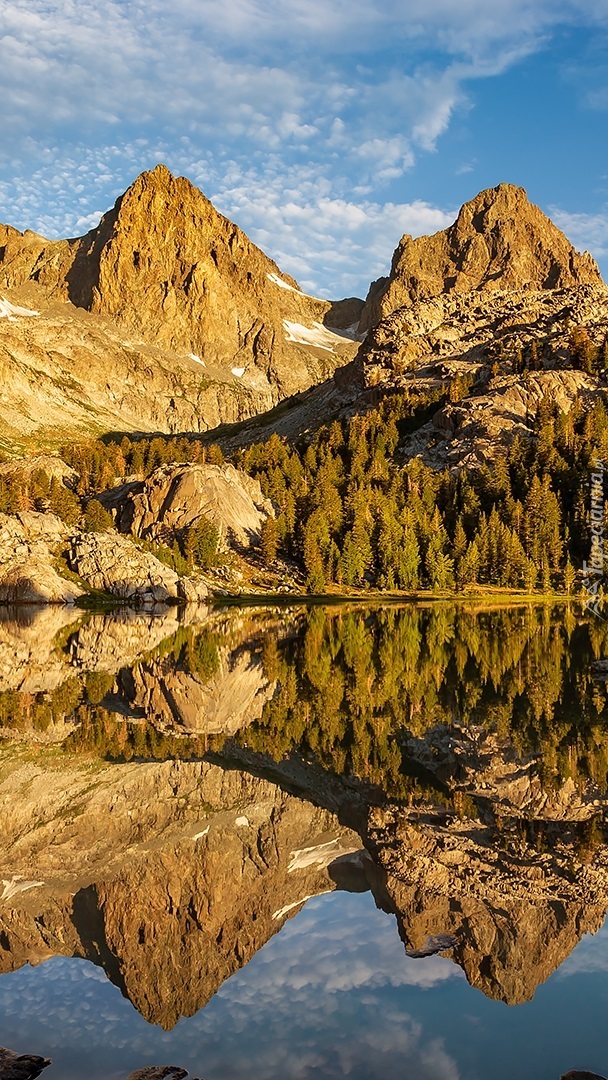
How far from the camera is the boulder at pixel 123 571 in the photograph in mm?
144250

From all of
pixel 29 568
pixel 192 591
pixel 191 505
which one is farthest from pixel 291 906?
pixel 191 505

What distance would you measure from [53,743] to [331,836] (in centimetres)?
1509

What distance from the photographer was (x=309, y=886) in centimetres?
1791

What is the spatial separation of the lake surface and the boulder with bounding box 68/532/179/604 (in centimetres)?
10562

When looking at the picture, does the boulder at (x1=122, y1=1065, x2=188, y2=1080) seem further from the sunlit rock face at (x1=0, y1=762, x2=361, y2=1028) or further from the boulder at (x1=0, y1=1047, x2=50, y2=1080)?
the sunlit rock face at (x1=0, y1=762, x2=361, y2=1028)

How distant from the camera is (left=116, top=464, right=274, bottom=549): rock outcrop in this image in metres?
164

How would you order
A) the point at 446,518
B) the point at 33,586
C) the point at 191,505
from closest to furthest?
the point at 33,586 → the point at 191,505 → the point at 446,518

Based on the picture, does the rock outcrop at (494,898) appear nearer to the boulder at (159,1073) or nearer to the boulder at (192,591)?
the boulder at (159,1073)

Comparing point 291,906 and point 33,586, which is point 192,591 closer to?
point 33,586

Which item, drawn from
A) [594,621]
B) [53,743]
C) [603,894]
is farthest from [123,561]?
[603,894]

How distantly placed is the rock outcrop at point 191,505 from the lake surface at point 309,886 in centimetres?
12585

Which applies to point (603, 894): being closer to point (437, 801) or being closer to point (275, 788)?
point (437, 801)

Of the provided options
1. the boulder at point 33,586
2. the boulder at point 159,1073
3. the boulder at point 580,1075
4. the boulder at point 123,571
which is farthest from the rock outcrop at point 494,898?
the boulder at point 33,586

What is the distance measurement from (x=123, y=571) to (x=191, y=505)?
1023 inches
